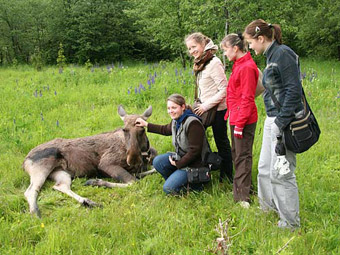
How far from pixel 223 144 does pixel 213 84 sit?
3.19ft

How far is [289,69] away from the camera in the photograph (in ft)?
10.8

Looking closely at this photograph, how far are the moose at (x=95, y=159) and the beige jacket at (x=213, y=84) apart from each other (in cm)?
124

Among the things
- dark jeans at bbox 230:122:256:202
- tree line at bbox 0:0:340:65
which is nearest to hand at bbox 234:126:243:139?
dark jeans at bbox 230:122:256:202

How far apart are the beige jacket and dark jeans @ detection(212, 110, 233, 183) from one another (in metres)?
0.21

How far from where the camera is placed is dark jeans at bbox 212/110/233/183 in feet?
16.3

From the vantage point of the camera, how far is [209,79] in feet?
15.8

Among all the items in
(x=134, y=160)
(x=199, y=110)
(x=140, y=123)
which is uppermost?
(x=199, y=110)

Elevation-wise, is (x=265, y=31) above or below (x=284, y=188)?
above

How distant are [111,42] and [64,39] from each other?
11.7 feet

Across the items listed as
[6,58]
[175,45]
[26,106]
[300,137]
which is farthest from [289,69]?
[6,58]

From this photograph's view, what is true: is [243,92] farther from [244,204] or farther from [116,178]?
[116,178]

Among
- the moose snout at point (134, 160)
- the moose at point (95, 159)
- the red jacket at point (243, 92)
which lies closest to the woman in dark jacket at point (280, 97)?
the red jacket at point (243, 92)

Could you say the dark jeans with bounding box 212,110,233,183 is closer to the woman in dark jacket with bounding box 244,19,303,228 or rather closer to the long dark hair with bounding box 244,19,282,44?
the woman in dark jacket with bounding box 244,19,303,228

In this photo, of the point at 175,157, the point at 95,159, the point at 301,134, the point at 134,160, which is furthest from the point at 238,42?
the point at 95,159
